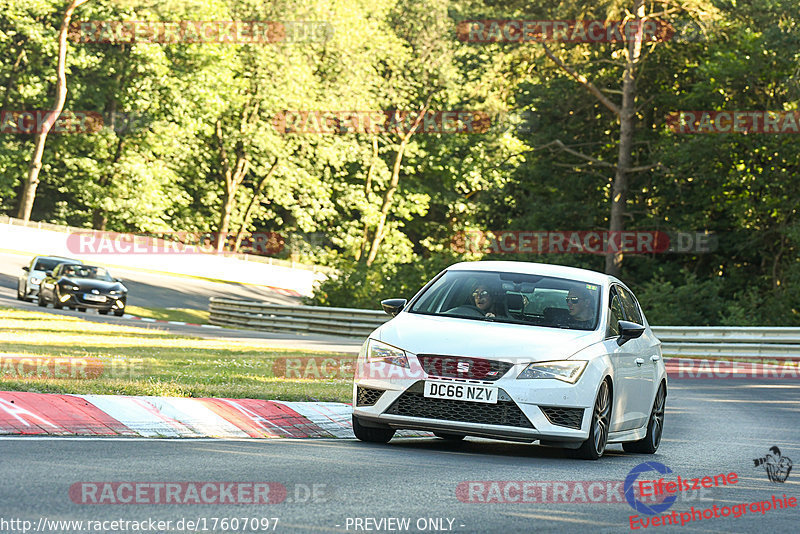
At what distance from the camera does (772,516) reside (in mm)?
7648

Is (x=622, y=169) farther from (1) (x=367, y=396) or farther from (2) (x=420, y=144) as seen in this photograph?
(2) (x=420, y=144)

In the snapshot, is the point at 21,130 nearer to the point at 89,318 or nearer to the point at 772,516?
the point at 89,318

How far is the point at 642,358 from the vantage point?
1148 centimetres

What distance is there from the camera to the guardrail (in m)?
27.9

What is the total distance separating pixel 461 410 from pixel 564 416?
0.81 meters

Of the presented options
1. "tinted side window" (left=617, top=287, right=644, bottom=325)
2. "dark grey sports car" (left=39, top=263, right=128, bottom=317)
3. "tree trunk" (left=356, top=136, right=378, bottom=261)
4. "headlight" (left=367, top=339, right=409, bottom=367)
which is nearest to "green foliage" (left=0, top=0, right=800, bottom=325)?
"tree trunk" (left=356, top=136, right=378, bottom=261)

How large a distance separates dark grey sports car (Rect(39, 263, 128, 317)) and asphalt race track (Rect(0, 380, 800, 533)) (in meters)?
25.6

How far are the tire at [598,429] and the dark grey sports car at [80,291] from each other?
27304 millimetres

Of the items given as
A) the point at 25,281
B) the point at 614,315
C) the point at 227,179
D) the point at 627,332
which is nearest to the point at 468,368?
the point at 627,332

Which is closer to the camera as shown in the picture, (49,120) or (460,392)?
(460,392)

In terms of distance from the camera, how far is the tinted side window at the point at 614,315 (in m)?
10.9

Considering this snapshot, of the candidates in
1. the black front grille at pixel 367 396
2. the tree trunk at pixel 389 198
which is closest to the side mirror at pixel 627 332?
the black front grille at pixel 367 396

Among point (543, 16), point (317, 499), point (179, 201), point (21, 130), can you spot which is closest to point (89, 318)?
point (543, 16)

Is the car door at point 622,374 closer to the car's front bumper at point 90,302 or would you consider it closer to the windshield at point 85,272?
the car's front bumper at point 90,302
